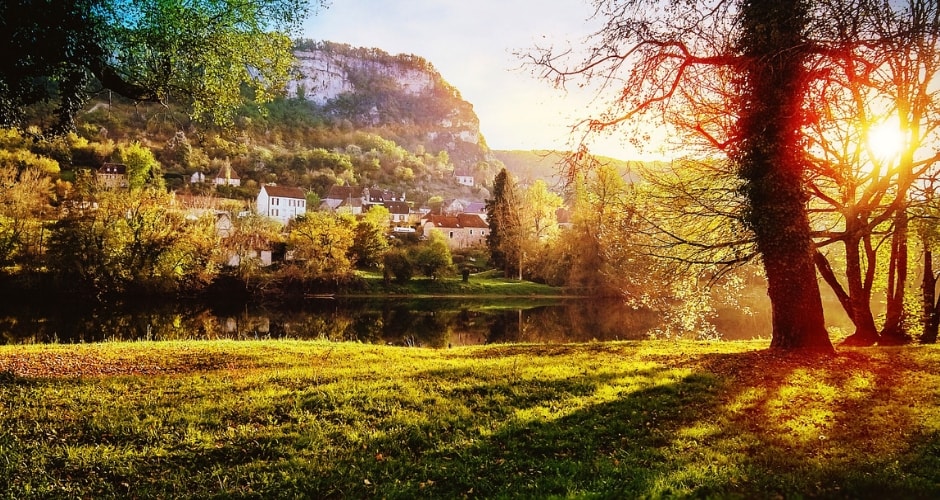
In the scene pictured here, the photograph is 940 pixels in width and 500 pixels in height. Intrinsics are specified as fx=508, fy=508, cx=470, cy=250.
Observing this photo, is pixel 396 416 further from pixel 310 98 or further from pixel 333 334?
pixel 310 98

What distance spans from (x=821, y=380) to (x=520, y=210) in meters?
45.5

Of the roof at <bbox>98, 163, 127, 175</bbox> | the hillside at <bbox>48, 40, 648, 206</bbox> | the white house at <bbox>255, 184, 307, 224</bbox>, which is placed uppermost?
the hillside at <bbox>48, 40, 648, 206</bbox>

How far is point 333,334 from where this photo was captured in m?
26.3

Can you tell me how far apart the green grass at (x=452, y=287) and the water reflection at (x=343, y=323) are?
594cm

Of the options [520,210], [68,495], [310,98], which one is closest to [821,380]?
[68,495]

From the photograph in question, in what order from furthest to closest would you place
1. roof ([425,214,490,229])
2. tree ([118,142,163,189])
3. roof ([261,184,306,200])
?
roof ([261,184,306,200]) < roof ([425,214,490,229]) < tree ([118,142,163,189])

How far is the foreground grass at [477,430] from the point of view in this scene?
4.28 m

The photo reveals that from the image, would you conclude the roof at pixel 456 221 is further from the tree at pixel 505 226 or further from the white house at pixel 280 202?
the tree at pixel 505 226

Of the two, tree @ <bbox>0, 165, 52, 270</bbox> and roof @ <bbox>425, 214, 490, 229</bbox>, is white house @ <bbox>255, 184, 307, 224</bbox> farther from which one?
tree @ <bbox>0, 165, 52, 270</bbox>

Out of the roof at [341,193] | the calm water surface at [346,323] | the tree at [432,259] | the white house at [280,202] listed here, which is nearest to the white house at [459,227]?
the white house at [280,202]

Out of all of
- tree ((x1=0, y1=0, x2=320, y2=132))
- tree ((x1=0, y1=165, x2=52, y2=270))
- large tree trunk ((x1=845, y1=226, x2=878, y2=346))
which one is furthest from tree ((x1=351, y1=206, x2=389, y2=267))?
large tree trunk ((x1=845, y1=226, x2=878, y2=346))

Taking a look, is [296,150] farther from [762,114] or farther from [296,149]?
[762,114]

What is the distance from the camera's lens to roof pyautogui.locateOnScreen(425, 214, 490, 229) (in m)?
82.4

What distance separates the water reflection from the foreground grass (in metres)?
13.2
